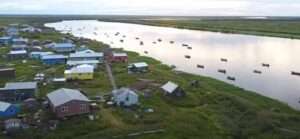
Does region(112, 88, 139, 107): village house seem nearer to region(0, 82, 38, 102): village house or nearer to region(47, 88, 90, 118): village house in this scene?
region(47, 88, 90, 118): village house

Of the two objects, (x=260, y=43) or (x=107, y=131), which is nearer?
(x=107, y=131)

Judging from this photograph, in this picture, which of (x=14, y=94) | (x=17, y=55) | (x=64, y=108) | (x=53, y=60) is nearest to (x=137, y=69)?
(x=53, y=60)

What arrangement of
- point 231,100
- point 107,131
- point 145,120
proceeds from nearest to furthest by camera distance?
point 107,131, point 145,120, point 231,100

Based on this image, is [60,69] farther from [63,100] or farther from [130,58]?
[63,100]

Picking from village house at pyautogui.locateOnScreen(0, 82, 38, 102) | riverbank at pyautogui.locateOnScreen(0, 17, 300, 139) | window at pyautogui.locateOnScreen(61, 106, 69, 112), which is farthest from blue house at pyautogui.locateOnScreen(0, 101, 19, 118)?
village house at pyautogui.locateOnScreen(0, 82, 38, 102)

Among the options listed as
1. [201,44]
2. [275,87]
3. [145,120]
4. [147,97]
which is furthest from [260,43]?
[145,120]

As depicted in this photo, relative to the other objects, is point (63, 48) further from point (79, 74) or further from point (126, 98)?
point (126, 98)

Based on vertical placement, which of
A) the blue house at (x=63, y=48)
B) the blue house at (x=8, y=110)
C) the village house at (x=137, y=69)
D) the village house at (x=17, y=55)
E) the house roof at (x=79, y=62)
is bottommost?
the blue house at (x=8, y=110)

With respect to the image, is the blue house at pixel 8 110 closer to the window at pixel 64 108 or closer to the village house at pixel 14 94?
the window at pixel 64 108

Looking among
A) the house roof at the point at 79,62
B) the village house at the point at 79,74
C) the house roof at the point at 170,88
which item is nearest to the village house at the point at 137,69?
the village house at the point at 79,74
